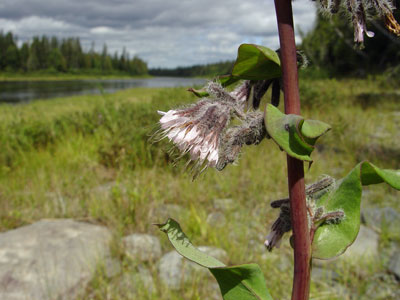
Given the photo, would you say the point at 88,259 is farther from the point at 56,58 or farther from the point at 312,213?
the point at 56,58

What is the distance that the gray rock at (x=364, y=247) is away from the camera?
3334mm

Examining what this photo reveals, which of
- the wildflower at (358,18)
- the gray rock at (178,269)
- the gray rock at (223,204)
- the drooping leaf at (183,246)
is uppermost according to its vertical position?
the wildflower at (358,18)

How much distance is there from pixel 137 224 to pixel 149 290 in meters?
1.20

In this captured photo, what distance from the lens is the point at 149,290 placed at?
2836 mm

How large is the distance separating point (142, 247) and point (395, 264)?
8.36 feet

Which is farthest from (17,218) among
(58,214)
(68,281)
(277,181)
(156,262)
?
(277,181)

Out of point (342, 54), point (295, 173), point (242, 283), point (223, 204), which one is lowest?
point (223, 204)

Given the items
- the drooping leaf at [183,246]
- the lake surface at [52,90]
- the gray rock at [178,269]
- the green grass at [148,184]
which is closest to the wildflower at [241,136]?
the drooping leaf at [183,246]

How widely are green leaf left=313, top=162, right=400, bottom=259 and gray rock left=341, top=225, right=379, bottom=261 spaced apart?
8.96 feet

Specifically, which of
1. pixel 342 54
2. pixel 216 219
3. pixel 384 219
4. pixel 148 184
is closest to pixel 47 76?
pixel 342 54

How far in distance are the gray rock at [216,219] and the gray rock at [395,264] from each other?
174 centimetres

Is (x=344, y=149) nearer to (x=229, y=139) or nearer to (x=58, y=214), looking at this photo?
(x=58, y=214)

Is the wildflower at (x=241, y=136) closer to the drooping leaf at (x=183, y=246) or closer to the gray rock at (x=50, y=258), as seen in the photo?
the drooping leaf at (x=183, y=246)

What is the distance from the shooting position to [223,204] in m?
4.45
